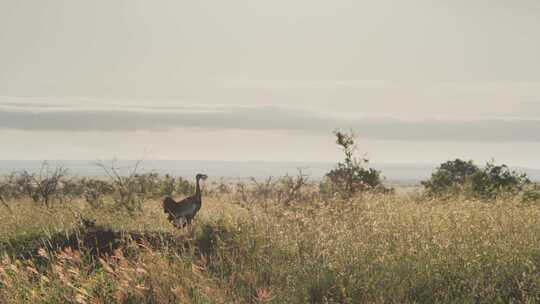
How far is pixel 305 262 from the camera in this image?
7.57 meters

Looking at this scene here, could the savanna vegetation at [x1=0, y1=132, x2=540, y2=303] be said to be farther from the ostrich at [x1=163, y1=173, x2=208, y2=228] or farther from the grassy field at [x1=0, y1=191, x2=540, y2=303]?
the ostrich at [x1=163, y1=173, x2=208, y2=228]

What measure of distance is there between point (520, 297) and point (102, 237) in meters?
6.21

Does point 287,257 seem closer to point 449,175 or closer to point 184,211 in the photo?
point 184,211

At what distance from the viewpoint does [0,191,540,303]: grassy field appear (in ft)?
21.7

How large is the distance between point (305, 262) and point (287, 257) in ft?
3.01

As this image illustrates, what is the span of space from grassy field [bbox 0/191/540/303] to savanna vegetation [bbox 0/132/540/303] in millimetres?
22

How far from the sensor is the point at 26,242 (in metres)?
11.0

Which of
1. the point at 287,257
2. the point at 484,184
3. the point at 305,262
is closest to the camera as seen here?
the point at 305,262

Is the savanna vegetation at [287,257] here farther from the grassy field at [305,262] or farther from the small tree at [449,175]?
the small tree at [449,175]

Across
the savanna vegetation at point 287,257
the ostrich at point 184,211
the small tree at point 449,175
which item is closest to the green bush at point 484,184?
Result: the small tree at point 449,175

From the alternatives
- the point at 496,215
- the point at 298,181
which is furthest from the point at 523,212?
the point at 298,181

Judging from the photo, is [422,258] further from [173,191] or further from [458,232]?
[173,191]

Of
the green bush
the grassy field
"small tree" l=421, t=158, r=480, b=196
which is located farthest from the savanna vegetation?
"small tree" l=421, t=158, r=480, b=196

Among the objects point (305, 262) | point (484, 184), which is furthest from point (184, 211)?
point (484, 184)
